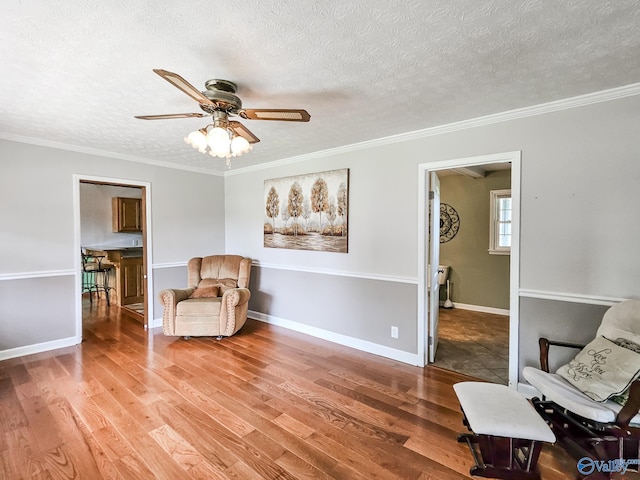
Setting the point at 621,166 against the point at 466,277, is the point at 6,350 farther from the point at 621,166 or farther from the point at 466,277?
the point at 466,277

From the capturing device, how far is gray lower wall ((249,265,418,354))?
3.37 meters

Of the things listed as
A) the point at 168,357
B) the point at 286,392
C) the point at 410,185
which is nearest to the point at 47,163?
the point at 168,357

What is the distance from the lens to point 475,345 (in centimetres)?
389

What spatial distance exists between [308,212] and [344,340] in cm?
170

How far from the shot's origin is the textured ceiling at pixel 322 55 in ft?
4.77

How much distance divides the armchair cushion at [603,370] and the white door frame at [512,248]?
1.97 feet

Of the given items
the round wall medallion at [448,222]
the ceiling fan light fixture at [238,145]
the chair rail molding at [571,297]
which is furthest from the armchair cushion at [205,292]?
the round wall medallion at [448,222]

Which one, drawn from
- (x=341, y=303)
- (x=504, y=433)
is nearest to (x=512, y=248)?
(x=504, y=433)

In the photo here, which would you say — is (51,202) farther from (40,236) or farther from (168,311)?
(168,311)

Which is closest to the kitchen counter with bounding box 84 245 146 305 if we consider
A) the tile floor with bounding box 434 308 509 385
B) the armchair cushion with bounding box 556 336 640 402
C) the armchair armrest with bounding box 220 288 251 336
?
the armchair armrest with bounding box 220 288 251 336

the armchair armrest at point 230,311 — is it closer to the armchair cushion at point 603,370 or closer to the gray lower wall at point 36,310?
the gray lower wall at point 36,310

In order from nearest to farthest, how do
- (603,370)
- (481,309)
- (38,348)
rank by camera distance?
(603,370), (38,348), (481,309)

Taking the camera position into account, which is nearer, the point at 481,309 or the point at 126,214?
the point at 481,309

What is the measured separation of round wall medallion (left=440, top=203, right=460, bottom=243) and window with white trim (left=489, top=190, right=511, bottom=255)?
0.62m
